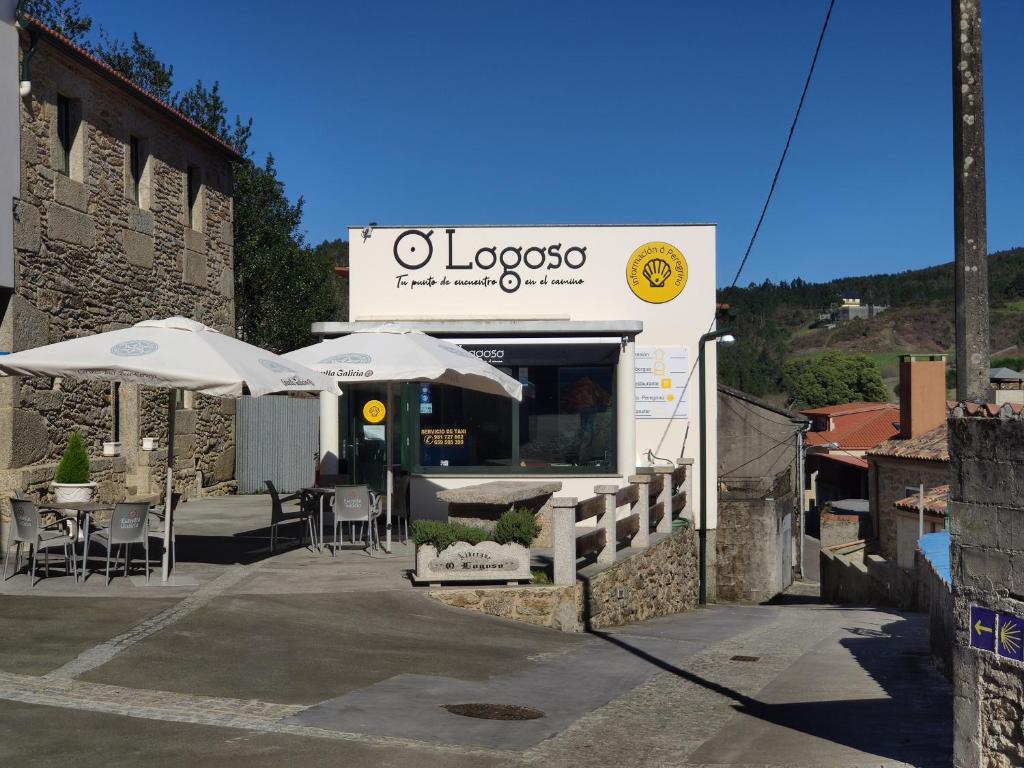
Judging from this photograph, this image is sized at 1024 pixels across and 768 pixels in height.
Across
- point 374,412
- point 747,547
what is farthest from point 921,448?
point 374,412

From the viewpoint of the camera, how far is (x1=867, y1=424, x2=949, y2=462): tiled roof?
94.3 feet

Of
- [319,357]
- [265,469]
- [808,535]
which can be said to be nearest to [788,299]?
[808,535]

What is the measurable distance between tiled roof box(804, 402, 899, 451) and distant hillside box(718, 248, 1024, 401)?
24.9 m

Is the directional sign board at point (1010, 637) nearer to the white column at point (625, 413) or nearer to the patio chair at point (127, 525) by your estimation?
the patio chair at point (127, 525)

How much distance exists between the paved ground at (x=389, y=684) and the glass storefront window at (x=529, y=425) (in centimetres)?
424

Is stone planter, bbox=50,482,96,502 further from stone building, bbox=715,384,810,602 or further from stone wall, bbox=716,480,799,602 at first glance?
stone wall, bbox=716,480,799,602

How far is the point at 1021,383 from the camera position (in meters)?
6.52

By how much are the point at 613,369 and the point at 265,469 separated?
8.60 meters

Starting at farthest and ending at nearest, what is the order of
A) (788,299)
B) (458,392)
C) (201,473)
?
(788,299)
(201,473)
(458,392)

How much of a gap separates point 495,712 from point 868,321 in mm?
119920

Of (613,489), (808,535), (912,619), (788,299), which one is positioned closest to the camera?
(613,489)

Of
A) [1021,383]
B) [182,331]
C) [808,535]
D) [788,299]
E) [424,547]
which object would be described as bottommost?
[808,535]

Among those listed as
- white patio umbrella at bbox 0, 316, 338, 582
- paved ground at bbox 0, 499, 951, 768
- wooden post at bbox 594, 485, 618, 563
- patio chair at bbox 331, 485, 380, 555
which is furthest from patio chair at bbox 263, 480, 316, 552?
wooden post at bbox 594, 485, 618, 563

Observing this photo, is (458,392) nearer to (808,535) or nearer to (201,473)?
(201,473)
